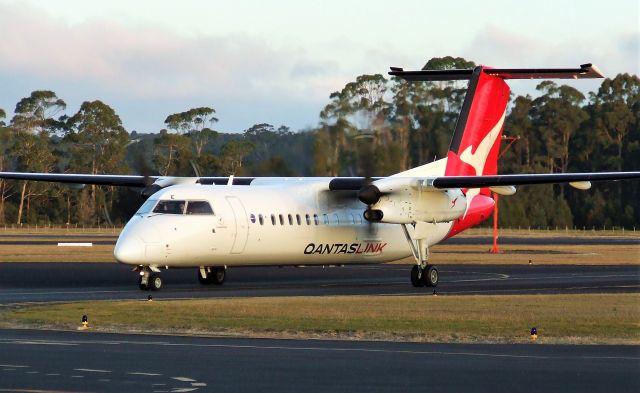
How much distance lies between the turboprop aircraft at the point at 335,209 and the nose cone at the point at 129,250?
0.03 m

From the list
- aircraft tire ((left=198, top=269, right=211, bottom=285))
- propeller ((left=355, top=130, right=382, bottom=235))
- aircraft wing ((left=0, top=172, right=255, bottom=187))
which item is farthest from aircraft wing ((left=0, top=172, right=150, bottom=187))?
propeller ((left=355, top=130, right=382, bottom=235))

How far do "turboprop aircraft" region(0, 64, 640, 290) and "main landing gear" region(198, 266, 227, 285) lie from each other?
0.03m

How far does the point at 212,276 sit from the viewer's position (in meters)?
32.3

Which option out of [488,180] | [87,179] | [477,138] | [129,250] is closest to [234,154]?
[87,179]

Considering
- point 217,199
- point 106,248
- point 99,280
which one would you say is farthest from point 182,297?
point 106,248

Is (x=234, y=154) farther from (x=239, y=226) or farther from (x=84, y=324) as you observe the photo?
(x=84, y=324)

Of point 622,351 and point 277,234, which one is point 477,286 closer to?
point 277,234

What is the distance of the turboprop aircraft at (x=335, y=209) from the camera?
29109mm

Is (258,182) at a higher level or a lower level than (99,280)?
higher

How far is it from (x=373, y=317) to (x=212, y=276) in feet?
34.4

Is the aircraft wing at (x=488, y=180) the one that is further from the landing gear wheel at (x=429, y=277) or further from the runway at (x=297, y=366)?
the runway at (x=297, y=366)

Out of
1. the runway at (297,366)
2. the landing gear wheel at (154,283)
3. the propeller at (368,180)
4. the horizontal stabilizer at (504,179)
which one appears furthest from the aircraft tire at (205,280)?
the runway at (297,366)

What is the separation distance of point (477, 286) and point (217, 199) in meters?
7.20

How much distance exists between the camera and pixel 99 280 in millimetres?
33812
